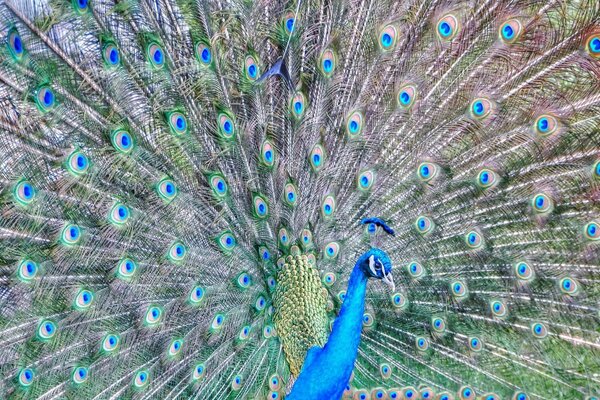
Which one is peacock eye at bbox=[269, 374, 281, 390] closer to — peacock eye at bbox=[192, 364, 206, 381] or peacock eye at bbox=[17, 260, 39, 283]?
peacock eye at bbox=[192, 364, 206, 381]

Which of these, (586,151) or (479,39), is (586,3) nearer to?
(479,39)

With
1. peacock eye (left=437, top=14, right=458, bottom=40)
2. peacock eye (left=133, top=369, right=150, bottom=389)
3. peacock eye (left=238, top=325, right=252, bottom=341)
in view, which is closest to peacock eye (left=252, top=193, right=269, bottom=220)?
peacock eye (left=238, top=325, right=252, bottom=341)

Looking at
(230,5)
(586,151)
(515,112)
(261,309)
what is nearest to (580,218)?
(586,151)

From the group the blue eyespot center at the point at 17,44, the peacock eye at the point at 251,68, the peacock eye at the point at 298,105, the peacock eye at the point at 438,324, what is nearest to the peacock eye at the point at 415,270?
the peacock eye at the point at 438,324

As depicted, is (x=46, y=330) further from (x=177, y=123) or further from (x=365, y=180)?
(x=365, y=180)

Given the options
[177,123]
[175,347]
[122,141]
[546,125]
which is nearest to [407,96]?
[546,125]

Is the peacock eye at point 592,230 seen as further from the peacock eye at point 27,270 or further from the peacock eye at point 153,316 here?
the peacock eye at point 27,270
